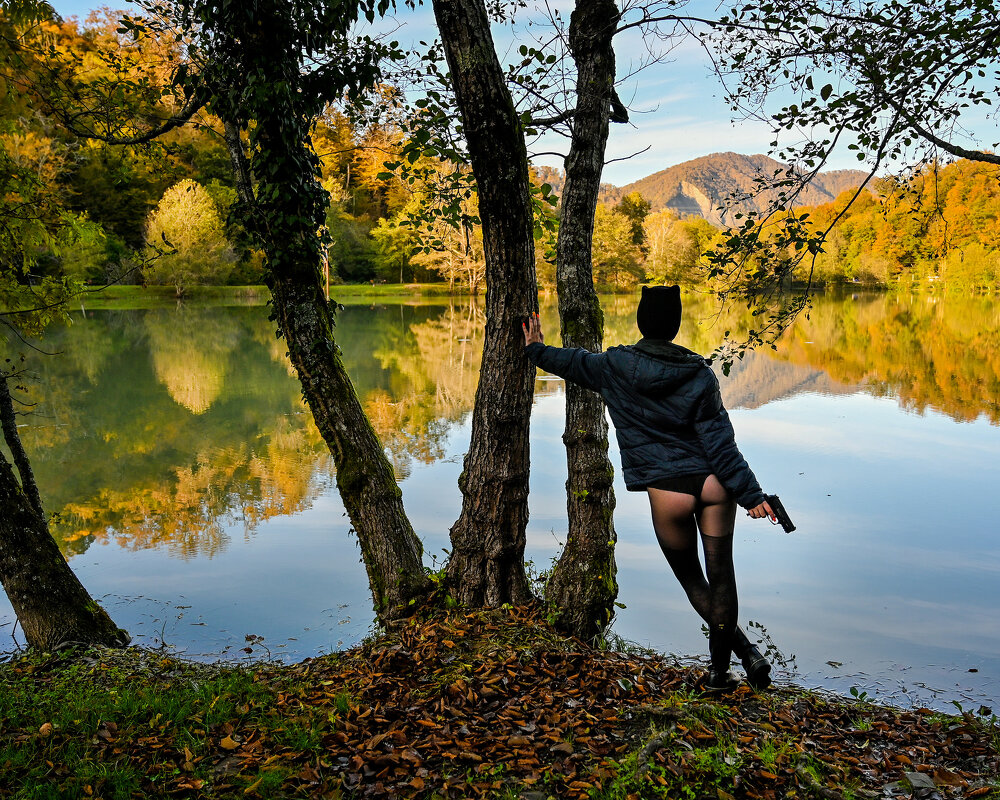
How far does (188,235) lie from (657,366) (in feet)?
145

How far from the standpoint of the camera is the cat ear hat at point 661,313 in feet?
12.7

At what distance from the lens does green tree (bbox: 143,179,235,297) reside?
42344 millimetres

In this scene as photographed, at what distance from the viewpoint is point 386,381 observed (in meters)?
19.9

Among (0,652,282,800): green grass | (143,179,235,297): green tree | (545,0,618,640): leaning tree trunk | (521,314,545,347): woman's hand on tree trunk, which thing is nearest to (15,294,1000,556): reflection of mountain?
(545,0,618,640): leaning tree trunk

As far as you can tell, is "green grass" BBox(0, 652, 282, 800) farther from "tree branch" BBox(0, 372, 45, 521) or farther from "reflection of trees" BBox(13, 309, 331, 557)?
"reflection of trees" BBox(13, 309, 331, 557)

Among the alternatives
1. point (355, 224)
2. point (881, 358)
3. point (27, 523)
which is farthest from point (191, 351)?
point (355, 224)

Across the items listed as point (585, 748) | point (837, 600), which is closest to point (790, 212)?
point (585, 748)

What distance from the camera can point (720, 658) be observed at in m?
4.01

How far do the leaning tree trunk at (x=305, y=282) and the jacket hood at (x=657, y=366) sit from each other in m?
2.46

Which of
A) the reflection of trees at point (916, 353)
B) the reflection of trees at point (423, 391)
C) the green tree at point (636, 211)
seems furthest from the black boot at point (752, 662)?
the green tree at point (636, 211)

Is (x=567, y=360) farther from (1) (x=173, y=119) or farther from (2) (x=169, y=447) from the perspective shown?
(2) (x=169, y=447)

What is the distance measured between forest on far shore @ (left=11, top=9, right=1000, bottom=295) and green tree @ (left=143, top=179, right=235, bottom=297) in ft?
0.28

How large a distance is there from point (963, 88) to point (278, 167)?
468cm

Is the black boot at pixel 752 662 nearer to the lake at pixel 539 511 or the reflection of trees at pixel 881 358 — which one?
the lake at pixel 539 511
